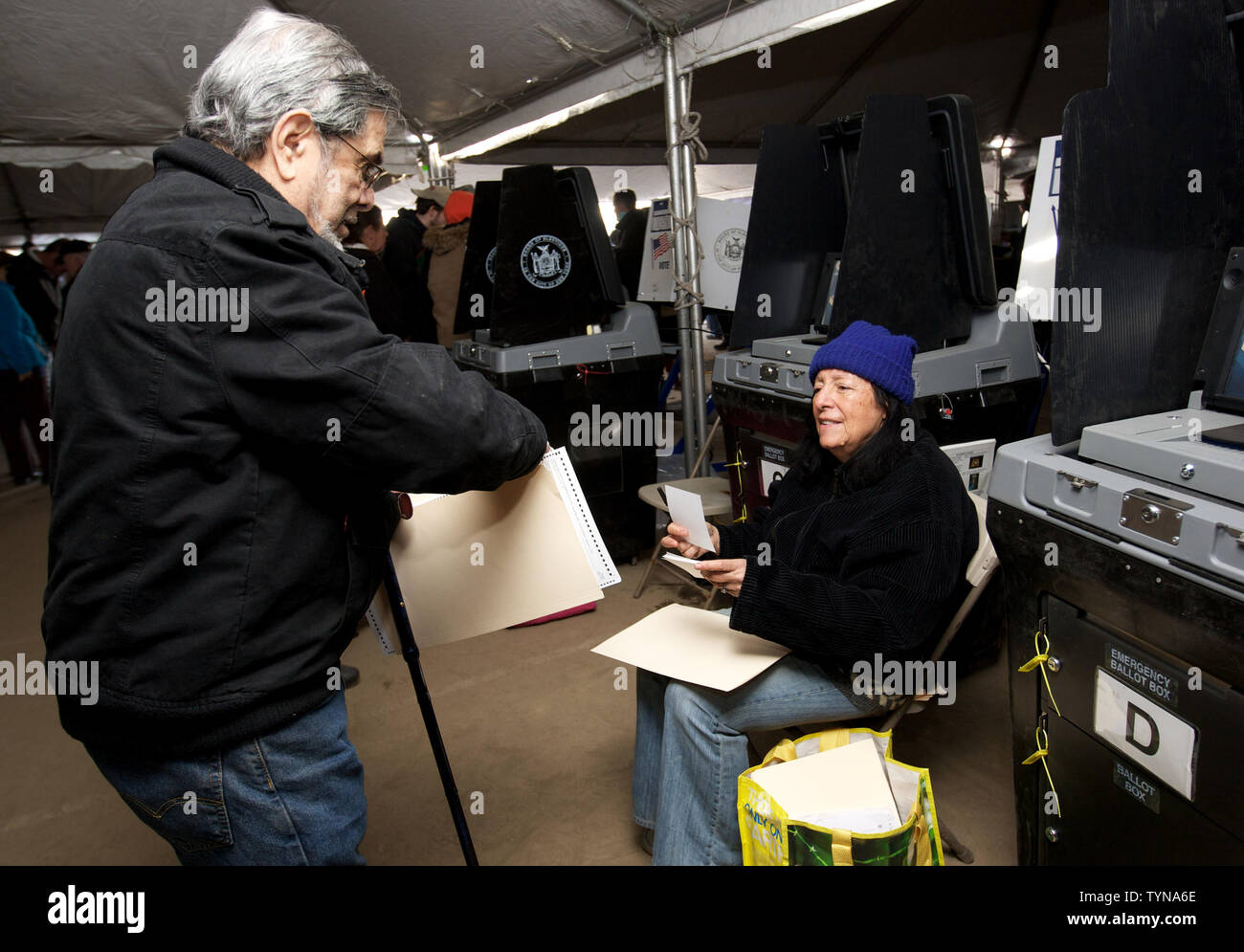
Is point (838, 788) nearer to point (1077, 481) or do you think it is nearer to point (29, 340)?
point (1077, 481)

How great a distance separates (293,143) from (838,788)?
1.41 meters

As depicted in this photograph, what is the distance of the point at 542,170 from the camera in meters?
3.55

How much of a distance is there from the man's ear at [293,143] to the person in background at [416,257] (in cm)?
372

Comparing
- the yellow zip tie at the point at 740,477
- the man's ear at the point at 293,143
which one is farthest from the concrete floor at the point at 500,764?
the man's ear at the point at 293,143

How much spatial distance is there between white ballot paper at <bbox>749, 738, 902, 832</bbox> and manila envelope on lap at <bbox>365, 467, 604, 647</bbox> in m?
0.50

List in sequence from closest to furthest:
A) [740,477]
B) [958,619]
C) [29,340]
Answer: [958,619], [740,477], [29,340]

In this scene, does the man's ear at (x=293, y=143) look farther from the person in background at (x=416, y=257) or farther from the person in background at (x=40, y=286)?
the person in background at (x=40, y=286)

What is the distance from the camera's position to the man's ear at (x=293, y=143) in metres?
1.10

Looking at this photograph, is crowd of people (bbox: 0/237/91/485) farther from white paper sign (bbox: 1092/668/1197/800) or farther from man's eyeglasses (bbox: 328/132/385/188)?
white paper sign (bbox: 1092/668/1197/800)

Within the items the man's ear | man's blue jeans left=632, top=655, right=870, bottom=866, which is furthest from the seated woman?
the man's ear

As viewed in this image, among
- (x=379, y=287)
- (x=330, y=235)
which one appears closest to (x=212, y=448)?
(x=330, y=235)

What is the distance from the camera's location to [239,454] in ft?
3.35
